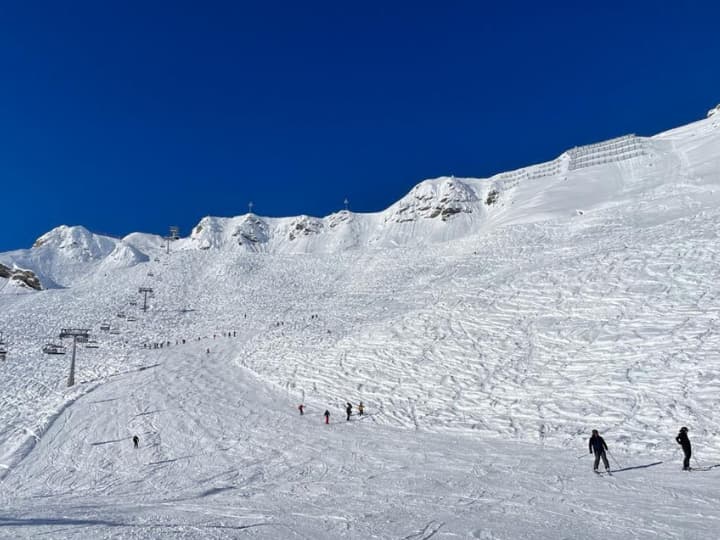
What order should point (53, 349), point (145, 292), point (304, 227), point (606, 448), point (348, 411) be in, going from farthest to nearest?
point (304, 227) < point (145, 292) < point (53, 349) < point (348, 411) < point (606, 448)

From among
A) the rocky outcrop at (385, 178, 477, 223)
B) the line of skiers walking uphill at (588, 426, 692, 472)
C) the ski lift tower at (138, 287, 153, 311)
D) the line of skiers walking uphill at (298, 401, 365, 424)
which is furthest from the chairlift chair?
the rocky outcrop at (385, 178, 477, 223)

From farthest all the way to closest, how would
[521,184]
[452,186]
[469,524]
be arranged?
[452,186] → [521,184] → [469,524]

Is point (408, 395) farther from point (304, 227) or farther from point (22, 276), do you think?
point (304, 227)

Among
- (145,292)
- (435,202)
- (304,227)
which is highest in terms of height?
(304,227)

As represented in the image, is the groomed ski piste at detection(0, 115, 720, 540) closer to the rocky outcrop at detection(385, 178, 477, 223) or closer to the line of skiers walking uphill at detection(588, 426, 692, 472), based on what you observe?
the line of skiers walking uphill at detection(588, 426, 692, 472)

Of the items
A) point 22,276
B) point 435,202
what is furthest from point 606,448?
point 22,276

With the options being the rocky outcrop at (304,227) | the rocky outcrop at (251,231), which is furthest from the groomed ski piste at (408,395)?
the rocky outcrop at (251,231)

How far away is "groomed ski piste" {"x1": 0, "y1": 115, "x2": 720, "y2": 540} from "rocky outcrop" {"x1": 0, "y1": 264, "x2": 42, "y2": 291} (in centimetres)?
3393

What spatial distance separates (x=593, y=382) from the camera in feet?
83.6

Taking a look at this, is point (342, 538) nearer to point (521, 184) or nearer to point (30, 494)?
point (30, 494)

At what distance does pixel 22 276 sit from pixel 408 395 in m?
114

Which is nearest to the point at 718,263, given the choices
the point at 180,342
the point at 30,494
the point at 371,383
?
the point at 371,383

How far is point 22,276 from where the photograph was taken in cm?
10900

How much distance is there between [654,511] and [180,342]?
5184cm
